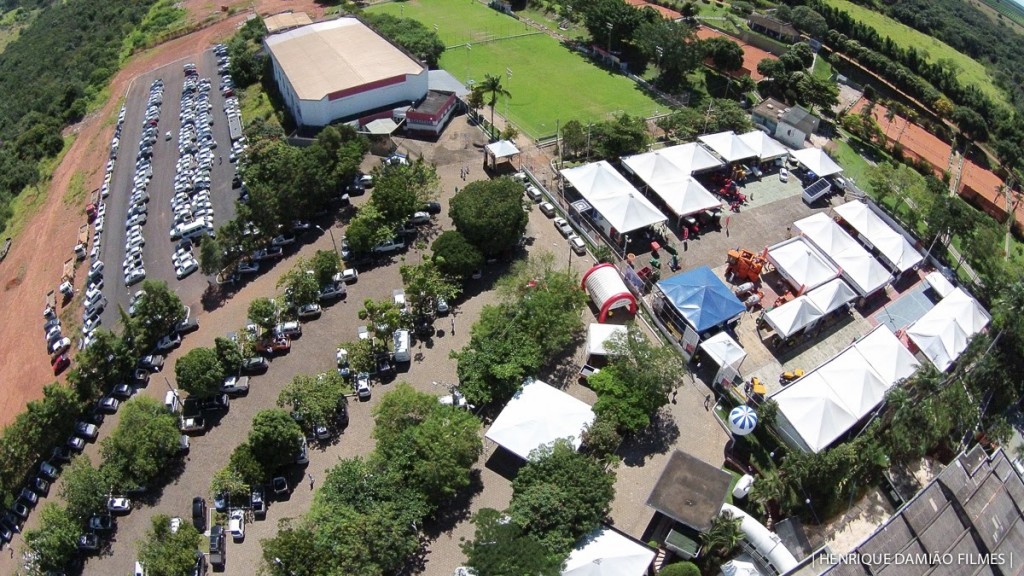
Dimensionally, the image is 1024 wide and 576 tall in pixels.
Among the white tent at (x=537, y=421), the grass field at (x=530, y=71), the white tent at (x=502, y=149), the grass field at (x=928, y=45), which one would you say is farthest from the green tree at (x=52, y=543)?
the grass field at (x=928, y=45)

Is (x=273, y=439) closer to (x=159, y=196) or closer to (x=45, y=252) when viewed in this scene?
(x=159, y=196)

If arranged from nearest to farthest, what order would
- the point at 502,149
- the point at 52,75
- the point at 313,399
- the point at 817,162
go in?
the point at 313,399, the point at 817,162, the point at 502,149, the point at 52,75

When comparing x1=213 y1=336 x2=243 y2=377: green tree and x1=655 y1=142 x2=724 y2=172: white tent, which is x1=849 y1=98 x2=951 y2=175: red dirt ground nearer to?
x1=655 y1=142 x2=724 y2=172: white tent

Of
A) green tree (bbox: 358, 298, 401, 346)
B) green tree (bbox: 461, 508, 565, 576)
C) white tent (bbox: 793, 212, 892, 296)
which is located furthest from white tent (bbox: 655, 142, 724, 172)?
green tree (bbox: 461, 508, 565, 576)

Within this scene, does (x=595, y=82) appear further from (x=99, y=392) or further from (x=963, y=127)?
(x=99, y=392)

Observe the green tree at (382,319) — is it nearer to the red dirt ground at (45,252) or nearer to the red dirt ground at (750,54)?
the red dirt ground at (45,252)

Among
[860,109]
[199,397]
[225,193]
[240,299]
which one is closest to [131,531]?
[199,397]

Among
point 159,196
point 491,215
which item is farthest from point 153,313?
point 491,215
